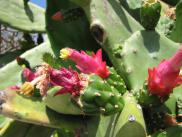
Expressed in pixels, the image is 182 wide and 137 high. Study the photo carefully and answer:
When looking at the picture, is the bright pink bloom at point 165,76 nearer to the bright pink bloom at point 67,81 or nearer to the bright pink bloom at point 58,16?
the bright pink bloom at point 67,81

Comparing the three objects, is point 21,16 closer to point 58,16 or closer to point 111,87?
point 58,16

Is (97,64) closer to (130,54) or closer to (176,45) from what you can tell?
(130,54)

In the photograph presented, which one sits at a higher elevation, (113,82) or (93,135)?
(113,82)

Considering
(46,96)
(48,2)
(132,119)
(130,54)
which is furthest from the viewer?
(48,2)

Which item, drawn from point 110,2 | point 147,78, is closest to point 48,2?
point 110,2

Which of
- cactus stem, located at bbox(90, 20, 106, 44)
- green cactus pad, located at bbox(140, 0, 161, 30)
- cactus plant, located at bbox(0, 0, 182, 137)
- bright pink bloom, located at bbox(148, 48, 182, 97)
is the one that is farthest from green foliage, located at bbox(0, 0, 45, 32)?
bright pink bloom, located at bbox(148, 48, 182, 97)

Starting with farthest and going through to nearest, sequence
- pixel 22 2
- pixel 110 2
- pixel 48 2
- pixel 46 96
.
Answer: pixel 22 2 → pixel 48 2 → pixel 110 2 → pixel 46 96

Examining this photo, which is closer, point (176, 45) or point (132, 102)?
point (132, 102)
